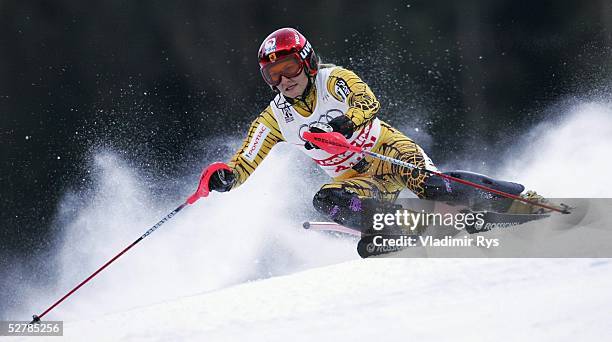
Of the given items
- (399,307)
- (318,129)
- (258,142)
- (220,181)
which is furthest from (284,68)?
(399,307)

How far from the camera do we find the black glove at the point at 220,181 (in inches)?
154

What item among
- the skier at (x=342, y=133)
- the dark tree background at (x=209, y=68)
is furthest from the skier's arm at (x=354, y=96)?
the dark tree background at (x=209, y=68)

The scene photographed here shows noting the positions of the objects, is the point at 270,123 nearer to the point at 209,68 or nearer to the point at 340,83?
the point at 340,83

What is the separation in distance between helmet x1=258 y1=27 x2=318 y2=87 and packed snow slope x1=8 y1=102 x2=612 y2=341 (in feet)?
3.98

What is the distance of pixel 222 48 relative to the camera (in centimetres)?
585

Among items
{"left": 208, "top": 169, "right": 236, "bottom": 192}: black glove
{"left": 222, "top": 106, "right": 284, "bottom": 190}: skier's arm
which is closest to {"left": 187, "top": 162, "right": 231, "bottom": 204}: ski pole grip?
{"left": 208, "top": 169, "right": 236, "bottom": 192}: black glove

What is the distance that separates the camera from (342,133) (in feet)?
11.5

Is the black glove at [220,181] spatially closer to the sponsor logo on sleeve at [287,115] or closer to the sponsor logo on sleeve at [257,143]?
the sponsor logo on sleeve at [257,143]

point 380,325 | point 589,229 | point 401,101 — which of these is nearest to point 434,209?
point 589,229

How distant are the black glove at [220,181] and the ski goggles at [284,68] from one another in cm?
61

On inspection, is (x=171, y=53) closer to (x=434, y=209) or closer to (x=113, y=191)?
(x=113, y=191)

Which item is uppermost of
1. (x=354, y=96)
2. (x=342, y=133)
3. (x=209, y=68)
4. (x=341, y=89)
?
(x=209, y=68)

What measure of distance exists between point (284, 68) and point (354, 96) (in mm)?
414

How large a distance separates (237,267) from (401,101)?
2.06 metres
